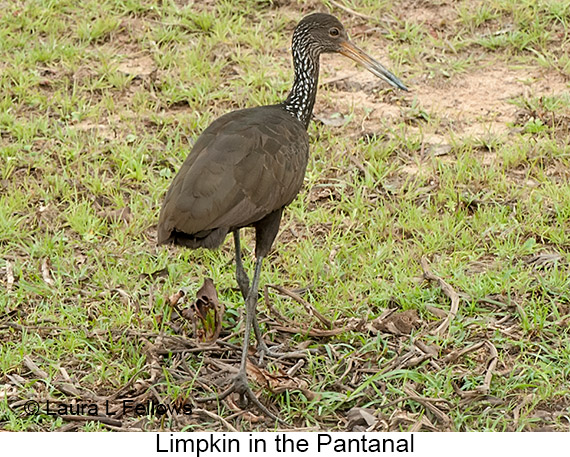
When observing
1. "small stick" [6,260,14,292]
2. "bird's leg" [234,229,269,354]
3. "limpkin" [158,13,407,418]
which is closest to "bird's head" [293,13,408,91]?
"limpkin" [158,13,407,418]

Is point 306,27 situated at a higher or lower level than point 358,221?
higher

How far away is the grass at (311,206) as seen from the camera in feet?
18.2

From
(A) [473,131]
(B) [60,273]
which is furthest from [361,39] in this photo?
(B) [60,273]

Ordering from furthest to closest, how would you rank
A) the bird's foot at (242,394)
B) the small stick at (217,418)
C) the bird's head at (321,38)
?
the bird's head at (321,38) < the bird's foot at (242,394) < the small stick at (217,418)

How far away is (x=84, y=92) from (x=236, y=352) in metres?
3.58

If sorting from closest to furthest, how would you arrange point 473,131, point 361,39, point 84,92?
point 473,131
point 84,92
point 361,39

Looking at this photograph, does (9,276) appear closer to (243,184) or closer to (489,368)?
(243,184)

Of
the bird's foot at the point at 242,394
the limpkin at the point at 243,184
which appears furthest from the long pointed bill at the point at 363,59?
the bird's foot at the point at 242,394

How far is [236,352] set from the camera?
582 centimetres

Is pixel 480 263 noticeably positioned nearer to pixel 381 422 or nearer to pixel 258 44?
pixel 381 422

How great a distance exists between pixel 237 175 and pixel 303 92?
3.58 feet

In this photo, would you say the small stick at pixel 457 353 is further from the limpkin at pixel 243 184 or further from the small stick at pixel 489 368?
the limpkin at pixel 243 184

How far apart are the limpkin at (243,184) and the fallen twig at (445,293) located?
100 centimetres

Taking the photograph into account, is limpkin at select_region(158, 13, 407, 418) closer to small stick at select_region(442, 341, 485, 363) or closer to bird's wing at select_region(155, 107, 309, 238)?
bird's wing at select_region(155, 107, 309, 238)
